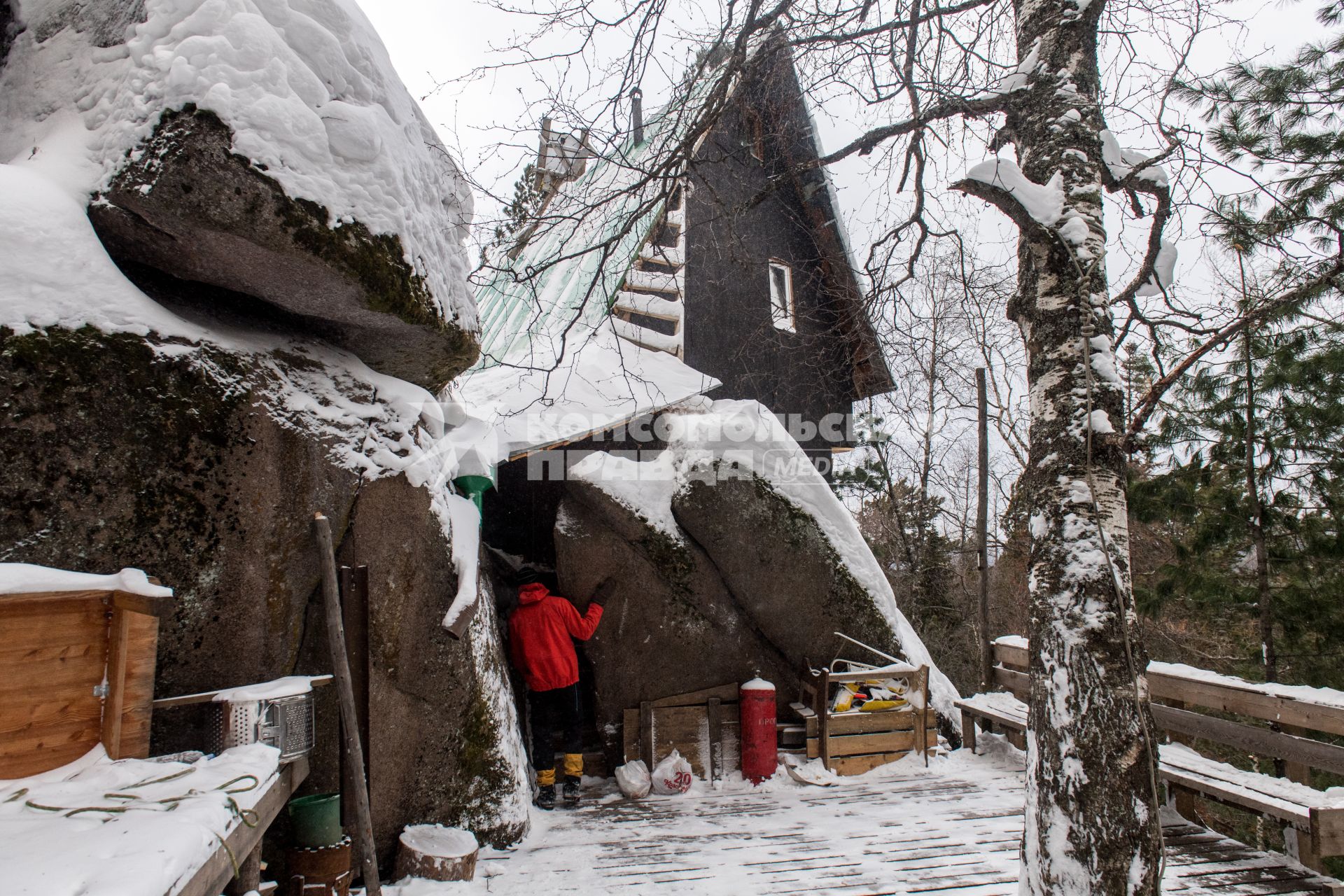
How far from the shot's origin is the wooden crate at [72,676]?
2420 millimetres

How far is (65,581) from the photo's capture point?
256cm

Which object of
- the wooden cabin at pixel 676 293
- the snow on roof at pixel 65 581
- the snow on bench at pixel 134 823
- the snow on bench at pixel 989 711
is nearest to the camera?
the snow on bench at pixel 134 823

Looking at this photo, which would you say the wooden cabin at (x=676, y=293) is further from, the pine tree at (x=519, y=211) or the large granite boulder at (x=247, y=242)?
the large granite boulder at (x=247, y=242)

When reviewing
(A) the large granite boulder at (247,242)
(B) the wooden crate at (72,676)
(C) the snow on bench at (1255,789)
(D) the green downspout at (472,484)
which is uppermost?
(A) the large granite boulder at (247,242)

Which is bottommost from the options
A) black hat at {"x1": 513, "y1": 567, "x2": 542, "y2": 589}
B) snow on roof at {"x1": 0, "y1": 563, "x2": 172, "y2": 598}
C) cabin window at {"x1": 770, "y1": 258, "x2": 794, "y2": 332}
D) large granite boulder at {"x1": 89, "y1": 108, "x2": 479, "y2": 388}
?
black hat at {"x1": 513, "y1": 567, "x2": 542, "y2": 589}

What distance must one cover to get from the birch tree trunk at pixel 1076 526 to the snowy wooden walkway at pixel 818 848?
1.57 metres

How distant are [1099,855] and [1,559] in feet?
14.5

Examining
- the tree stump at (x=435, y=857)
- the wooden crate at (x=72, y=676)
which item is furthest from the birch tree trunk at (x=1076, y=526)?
the wooden crate at (x=72, y=676)

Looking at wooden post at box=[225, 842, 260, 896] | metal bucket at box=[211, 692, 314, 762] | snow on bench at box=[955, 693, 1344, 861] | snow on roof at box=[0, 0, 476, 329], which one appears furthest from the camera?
snow on bench at box=[955, 693, 1344, 861]

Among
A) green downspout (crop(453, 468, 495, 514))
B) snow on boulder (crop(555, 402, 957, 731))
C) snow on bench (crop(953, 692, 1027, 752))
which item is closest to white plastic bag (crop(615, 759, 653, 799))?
snow on boulder (crop(555, 402, 957, 731))

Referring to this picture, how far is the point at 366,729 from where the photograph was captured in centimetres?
418

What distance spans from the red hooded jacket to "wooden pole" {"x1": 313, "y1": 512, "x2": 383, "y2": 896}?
215 cm

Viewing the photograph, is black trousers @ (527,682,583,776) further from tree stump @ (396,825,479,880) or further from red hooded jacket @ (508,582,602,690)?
tree stump @ (396,825,479,880)

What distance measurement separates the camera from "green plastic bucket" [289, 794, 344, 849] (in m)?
3.62
